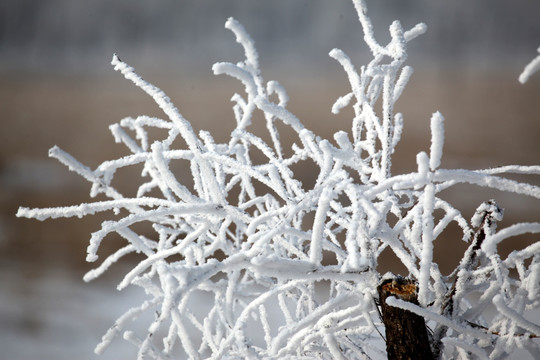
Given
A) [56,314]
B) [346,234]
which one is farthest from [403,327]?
[56,314]

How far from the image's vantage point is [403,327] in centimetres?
A: 57

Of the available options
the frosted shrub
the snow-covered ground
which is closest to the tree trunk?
the frosted shrub

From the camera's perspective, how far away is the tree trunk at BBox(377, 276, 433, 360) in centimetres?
57

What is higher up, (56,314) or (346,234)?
(56,314)

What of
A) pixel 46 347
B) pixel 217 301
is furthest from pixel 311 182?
pixel 217 301

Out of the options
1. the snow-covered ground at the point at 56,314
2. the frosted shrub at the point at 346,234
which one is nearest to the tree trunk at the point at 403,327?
the frosted shrub at the point at 346,234

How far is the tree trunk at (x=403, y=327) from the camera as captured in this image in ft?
1.86

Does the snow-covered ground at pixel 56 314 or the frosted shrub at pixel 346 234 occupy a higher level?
the snow-covered ground at pixel 56 314

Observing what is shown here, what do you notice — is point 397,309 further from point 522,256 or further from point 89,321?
point 89,321

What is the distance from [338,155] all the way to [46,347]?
8.09ft

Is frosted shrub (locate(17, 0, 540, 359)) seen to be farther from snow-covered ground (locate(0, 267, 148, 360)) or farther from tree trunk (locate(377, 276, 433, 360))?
snow-covered ground (locate(0, 267, 148, 360))

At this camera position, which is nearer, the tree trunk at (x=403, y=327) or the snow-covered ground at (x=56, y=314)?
the tree trunk at (x=403, y=327)

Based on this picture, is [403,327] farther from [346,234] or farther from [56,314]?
[56,314]

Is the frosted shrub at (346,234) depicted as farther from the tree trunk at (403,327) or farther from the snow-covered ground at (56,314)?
the snow-covered ground at (56,314)
